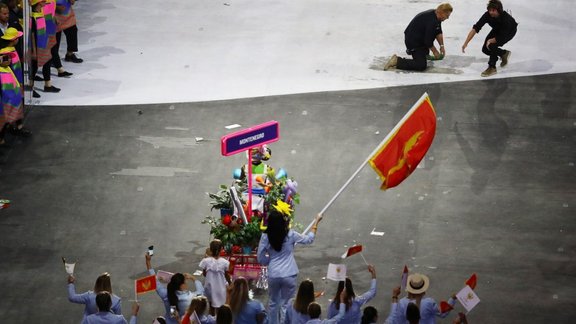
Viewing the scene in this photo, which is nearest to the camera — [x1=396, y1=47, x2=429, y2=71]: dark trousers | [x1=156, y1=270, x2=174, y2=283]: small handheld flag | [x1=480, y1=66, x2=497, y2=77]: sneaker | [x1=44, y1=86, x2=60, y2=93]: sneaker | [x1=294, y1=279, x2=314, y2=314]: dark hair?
[x1=294, y1=279, x2=314, y2=314]: dark hair

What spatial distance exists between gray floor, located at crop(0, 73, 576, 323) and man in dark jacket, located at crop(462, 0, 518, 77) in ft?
1.49

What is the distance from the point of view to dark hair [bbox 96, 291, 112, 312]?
39.8 ft

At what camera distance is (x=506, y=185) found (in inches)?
659

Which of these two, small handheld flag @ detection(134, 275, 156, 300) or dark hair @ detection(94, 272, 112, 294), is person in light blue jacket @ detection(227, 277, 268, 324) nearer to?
small handheld flag @ detection(134, 275, 156, 300)

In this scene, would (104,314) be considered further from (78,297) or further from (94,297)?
(78,297)

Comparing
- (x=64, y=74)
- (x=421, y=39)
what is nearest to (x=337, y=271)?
(x=421, y=39)

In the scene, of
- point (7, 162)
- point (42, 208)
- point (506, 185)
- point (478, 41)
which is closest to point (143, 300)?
point (42, 208)

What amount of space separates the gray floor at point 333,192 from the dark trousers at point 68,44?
1142 mm

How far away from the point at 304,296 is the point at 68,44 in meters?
9.37

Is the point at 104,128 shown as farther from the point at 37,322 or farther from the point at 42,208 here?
the point at 37,322

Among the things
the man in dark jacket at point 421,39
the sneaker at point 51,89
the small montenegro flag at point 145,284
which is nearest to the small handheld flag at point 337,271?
the small montenegro flag at point 145,284

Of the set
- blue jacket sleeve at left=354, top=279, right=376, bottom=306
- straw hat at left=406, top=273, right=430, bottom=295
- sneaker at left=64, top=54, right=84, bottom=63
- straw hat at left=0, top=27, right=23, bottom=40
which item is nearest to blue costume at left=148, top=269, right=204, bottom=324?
blue jacket sleeve at left=354, top=279, right=376, bottom=306

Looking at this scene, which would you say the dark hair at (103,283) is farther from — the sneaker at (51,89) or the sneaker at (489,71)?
the sneaker at (489,71)

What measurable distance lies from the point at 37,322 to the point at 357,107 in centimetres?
662
